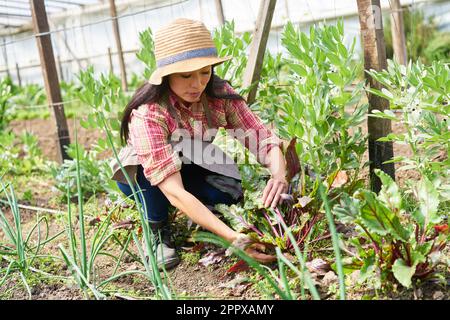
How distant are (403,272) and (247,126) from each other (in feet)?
3.53

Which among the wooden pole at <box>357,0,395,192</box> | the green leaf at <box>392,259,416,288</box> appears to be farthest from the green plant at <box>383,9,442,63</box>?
the green leaf at <box>392,259,416,288</box>

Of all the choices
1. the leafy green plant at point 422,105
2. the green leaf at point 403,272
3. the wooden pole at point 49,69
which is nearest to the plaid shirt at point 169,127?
the leafy green plant at point 422,105

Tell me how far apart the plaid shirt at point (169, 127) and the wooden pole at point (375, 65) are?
43cm

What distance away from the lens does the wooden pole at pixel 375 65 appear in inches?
85.8

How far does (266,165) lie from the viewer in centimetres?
230

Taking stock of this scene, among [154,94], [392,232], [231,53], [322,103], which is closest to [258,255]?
[392,232]

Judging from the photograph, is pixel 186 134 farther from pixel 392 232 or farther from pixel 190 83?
pixel 392 232

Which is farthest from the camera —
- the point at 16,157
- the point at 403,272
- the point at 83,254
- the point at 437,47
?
the point at 437,47

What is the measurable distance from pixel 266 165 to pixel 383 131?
522 millimetres

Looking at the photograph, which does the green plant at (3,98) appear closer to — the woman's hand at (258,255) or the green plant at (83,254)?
the green plant at (83,254)

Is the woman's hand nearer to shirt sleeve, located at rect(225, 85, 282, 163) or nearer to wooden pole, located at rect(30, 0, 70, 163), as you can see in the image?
shirt sleeve, located at rect(225, 85, 282, 163)

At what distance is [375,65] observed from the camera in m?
2.22
